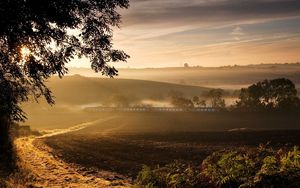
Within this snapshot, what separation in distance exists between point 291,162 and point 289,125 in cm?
9219

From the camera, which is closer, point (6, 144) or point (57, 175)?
point (57, 175)

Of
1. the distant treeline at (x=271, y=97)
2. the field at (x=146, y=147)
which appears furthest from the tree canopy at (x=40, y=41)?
the distant treeline at (x=271, y=97)

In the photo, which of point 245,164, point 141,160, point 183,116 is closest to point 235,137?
point 141,160

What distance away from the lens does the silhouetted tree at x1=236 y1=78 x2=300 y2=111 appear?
111750 millimetres

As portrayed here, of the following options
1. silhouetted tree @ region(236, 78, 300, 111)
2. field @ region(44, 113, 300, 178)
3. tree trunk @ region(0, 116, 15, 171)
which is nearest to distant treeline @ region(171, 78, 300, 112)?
silhouetted tree @ region(236, 78, 300, 111)

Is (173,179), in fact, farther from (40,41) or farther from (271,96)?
(271,96)

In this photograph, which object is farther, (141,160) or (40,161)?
(141,160)

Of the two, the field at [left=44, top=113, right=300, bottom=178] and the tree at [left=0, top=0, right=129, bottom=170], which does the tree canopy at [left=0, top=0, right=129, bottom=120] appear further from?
the field at [left=44, top=113, right=300, bottom=178]

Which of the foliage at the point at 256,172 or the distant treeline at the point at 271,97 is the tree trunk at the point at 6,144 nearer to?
the foliage at the point at 256,172

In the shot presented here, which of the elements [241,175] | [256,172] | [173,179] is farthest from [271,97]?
[241,175]

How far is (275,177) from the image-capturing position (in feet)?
42.6

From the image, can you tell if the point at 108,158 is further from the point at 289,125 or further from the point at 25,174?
the point at 289,125

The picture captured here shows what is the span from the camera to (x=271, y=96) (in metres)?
115

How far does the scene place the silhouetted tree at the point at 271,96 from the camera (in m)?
112
